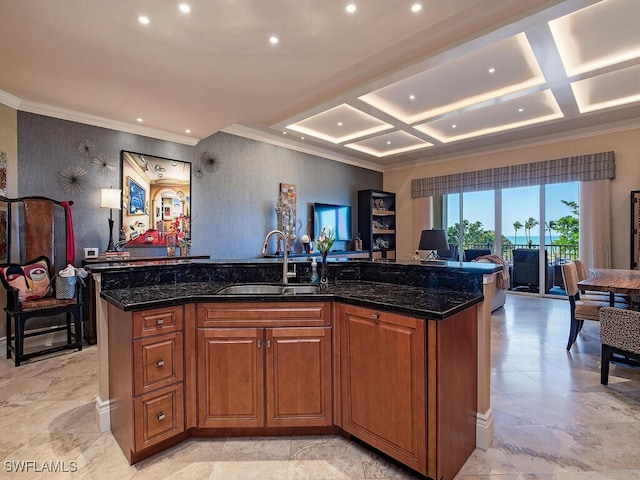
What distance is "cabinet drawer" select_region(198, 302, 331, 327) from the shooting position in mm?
1914

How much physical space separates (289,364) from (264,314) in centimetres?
33

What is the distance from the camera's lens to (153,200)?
4480mm

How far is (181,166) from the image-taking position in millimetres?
4715

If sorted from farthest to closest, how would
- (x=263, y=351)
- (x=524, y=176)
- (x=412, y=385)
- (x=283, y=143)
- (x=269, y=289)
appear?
(x=524, y=176) → (x=283, y=143) → (x=269, y=289) → (x=263, y=351) → (x=412, y=385)

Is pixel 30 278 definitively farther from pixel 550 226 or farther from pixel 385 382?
pixel 550 226

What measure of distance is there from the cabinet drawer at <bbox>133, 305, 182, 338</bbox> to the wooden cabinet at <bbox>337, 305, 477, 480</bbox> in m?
0.93

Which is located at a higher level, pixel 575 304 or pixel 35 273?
pixel 35 273

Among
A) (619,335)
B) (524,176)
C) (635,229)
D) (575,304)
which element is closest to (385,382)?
(619,335)

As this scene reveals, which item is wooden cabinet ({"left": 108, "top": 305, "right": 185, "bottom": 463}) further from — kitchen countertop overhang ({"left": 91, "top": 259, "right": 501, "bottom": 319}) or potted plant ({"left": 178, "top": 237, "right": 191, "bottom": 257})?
potted plant ({"left": 178, "top": 237, "right": 191, "bottom": 257})

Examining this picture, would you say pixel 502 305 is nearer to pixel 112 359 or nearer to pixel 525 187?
pixel 525 187

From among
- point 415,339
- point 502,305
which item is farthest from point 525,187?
point 415,339

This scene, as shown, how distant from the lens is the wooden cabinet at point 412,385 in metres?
1.55

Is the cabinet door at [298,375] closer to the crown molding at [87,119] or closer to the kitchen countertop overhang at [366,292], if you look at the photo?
the kitchen countertop overhang at [366,292]

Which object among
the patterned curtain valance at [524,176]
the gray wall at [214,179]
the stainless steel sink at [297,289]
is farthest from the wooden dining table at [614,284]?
the gray wall at [214,179]
